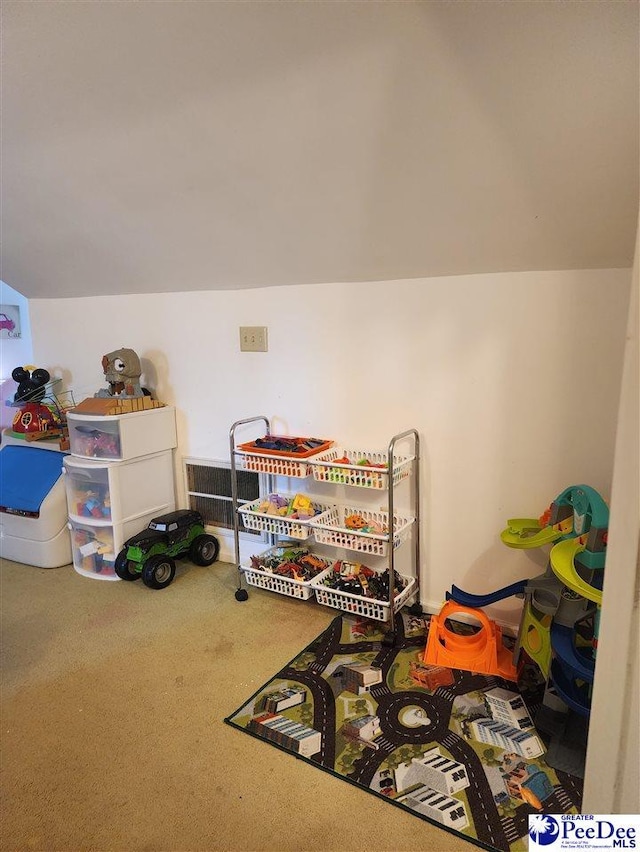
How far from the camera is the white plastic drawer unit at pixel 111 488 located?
7.98 ft

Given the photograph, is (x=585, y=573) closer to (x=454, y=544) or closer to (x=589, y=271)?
(x=454, y=544)

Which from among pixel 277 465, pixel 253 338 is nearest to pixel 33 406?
pixel 253 338

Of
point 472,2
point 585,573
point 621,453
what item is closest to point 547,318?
point 585,573

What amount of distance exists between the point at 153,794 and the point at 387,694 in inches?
29.0

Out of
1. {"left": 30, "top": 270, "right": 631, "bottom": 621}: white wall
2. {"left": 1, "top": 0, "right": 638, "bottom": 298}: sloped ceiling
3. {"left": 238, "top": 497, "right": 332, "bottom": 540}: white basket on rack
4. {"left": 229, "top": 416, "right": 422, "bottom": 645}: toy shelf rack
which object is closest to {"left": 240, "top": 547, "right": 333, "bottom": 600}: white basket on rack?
{"left": 229, "top": 416, "right": 422, "bottom": 645}: toy shelf rack

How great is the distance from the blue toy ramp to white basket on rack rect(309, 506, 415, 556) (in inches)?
56.9

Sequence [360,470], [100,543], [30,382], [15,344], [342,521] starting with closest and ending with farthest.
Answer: [360,470] → [342,521] → [100,543] → [30,382] → [15,344]

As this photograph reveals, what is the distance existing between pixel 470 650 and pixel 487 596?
21cm

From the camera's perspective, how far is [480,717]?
5.13ft

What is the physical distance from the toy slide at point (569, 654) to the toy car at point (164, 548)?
1674mm

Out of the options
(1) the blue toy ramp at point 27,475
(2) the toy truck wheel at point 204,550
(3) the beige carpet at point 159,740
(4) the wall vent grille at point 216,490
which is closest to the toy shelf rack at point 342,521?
(3) the beige carpet at point 159,740

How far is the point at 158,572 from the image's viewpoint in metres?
2.37

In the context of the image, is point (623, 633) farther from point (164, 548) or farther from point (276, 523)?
point (164, 548)
